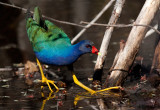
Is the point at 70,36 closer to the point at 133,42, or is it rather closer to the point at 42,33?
the point at 42,33

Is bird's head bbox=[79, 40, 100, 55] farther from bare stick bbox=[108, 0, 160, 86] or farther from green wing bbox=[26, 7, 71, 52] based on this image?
bare stick bbox=[108, 0, 160, 86]

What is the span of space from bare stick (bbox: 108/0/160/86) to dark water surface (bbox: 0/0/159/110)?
18.6 inches

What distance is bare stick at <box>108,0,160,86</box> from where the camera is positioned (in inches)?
228

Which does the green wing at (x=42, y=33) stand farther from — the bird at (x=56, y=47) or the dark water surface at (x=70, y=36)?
the dark water surface at (x=70, y=36)

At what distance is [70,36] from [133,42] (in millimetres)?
4713

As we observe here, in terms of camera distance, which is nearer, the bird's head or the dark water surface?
the dark water surface

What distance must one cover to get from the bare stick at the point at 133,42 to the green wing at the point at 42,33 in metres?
0.86

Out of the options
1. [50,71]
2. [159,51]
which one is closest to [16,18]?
[50,71]

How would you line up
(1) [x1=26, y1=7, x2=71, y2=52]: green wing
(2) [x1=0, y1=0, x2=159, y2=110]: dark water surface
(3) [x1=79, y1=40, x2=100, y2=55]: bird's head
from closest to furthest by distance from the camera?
(2) [x1=0, y1=0, x2=159, y2=110]: dark water surface, (3) [x1=79, y1=40, x2=100, y2=55]: bird's head, (1) [x1=26, y1=7, x2=71, y2=52]: green wing

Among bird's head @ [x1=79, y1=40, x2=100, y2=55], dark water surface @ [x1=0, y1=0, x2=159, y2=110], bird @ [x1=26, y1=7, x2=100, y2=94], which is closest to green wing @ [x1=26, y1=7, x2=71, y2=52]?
bird @ [x1=26, y1=7, x2=100, y2=94]

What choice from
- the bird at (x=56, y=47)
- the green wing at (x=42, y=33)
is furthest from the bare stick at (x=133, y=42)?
the green wing at (x=42, y=33)

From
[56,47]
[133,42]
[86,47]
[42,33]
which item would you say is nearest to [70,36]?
[42,33]

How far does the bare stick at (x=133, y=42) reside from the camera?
19.0 feet

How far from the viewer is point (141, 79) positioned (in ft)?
21.9
